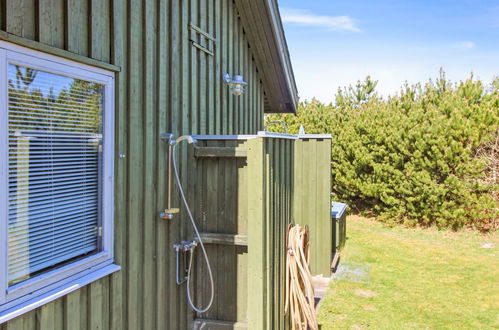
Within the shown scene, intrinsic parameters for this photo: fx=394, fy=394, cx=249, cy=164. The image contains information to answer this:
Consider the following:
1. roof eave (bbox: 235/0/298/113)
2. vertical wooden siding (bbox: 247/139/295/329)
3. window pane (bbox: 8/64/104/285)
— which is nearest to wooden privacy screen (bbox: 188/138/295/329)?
vertical wooden siding (bbox: 247/139/295/329)

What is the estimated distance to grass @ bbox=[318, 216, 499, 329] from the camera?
4.56m

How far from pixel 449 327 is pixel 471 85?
6738 millimetres

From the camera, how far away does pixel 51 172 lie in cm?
211

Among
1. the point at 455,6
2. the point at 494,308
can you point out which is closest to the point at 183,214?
the point at 494,308

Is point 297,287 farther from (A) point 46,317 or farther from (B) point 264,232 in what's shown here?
(A) point 46,317

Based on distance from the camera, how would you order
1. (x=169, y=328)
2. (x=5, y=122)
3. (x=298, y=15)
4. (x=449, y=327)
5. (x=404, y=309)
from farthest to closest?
(x=298, y=15)
(x=404, y=309)
(x=449, y=327)
(x=169, y=328)
(x=5, y=122)

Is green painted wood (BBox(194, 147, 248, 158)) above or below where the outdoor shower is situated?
above

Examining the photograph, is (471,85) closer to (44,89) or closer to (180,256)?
(180,256)

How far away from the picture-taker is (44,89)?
2.07 meters

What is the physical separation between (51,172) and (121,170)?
572 mm

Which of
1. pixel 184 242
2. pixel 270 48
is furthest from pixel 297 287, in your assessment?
pixel 270 48

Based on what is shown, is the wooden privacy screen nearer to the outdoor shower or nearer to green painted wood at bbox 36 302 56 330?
the outdoor shower

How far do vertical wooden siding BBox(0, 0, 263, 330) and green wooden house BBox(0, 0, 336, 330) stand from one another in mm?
10

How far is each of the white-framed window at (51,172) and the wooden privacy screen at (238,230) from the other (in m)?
1.09
